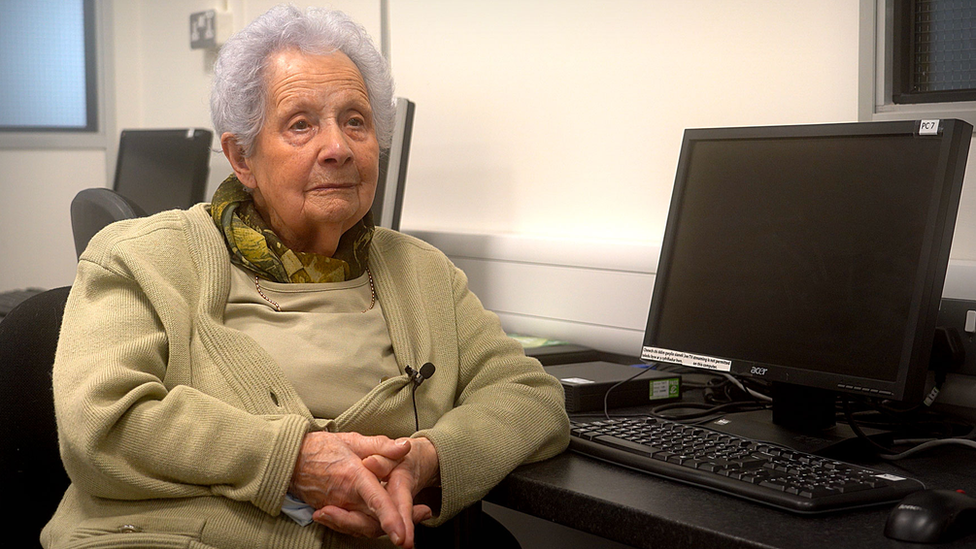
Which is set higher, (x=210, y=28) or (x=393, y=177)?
(x=210, y=28)

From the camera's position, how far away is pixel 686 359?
1.38 metres

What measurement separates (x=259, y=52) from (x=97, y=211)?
0.64m

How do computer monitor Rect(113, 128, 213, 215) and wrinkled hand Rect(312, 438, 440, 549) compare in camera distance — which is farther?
computer monitor Rect(113, 128, 213, 215)

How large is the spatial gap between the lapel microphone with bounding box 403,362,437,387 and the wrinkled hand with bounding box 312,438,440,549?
0.42 feet

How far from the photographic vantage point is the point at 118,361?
1.12 metres

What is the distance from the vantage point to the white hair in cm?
138

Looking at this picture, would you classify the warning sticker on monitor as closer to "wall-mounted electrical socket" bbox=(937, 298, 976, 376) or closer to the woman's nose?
"wall-mounted electrical socket" bbox=(937, 298, 976, 376)

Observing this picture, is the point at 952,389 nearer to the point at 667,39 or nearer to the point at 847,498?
the point at 847,498

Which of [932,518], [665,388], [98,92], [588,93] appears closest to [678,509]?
[932,518]

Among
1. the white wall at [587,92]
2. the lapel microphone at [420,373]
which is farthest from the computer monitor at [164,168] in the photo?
the lapel microphone at [420,373]

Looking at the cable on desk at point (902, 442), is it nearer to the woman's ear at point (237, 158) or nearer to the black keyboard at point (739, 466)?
the black keyboard at point (739, 466)

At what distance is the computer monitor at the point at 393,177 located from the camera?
2092 millimetres

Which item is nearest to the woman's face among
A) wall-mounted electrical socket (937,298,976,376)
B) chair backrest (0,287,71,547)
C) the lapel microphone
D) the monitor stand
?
the lapel microphone

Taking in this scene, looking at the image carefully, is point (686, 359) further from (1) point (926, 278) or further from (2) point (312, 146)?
(2) point (312, 146)
